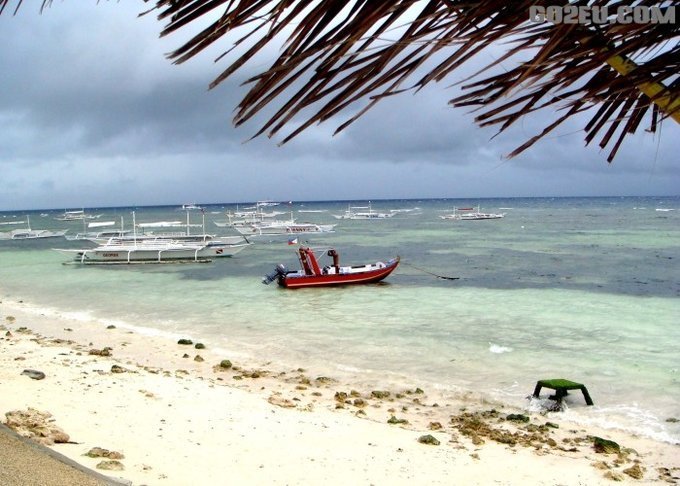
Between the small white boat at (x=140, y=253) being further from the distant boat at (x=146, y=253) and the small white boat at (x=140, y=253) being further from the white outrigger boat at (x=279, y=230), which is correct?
the white outrigger boat at (x=279, y=230)

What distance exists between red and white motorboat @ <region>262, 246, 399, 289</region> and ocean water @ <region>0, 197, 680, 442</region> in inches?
19.5

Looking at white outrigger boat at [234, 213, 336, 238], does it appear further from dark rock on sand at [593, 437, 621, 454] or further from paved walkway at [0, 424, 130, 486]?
paved walkway at [0, 424, 130, 486]

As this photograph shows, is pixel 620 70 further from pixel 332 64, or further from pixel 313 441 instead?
pixel 313 441

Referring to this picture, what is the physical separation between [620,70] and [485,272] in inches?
953

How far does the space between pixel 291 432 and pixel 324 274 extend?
14.3 meters

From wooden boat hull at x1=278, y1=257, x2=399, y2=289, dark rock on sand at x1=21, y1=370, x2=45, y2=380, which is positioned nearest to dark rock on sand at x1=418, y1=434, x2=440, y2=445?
dark rock on sand at x1=21, y1=370, x2=45, y2=380

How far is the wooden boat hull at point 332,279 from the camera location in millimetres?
20500

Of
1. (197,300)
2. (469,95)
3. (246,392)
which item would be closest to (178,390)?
(246,392)

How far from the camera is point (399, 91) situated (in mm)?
1266

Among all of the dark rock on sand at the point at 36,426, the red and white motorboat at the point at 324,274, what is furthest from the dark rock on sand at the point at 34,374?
the red and white motorboat at the point at 324,274

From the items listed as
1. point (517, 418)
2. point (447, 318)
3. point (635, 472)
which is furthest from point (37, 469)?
point (447, 318)

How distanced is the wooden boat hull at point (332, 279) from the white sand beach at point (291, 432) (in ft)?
35.0

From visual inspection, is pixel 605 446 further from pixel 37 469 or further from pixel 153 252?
pixel 153 252

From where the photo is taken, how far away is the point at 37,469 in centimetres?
312
